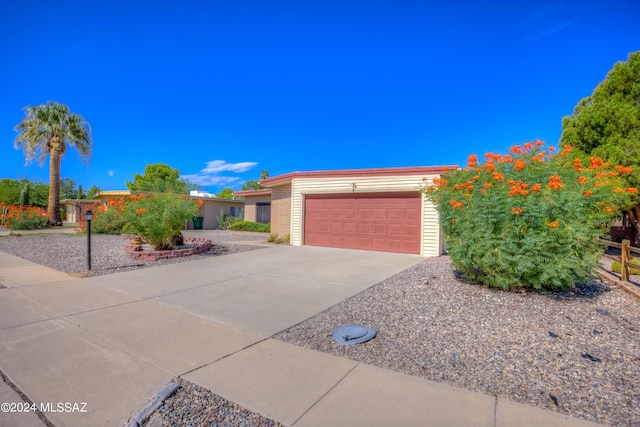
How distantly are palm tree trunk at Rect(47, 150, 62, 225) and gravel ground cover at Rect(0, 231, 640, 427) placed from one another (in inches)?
901

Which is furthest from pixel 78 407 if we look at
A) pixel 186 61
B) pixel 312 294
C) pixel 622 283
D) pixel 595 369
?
pixel 186 61

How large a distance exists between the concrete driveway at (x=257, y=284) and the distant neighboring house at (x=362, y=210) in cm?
185

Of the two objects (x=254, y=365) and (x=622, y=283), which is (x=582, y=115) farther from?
(x=254, y=365)

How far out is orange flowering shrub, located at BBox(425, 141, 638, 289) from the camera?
15.8ft

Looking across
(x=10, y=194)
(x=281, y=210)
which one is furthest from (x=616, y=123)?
(x=10, y=194)

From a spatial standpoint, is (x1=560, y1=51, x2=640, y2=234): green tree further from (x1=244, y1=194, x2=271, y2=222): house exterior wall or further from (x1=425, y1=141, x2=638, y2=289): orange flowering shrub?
(x1=244, y1=194, x2=271, y2=222): house exterior wall

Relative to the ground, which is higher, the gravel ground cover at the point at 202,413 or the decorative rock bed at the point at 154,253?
the decorative rock bed at the point at 154,253

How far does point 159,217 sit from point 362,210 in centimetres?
704

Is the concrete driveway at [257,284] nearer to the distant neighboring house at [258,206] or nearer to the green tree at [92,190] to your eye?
the distant neighboring house at [258,206]

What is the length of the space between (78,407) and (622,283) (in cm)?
841

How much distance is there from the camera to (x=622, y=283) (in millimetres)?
6031

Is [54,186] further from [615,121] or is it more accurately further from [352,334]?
[615,121]

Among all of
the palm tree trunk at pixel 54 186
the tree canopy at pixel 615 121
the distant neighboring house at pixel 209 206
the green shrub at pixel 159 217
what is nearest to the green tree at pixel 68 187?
the distant neighboring house at pixel 209 206

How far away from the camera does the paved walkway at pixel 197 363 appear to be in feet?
7.84
